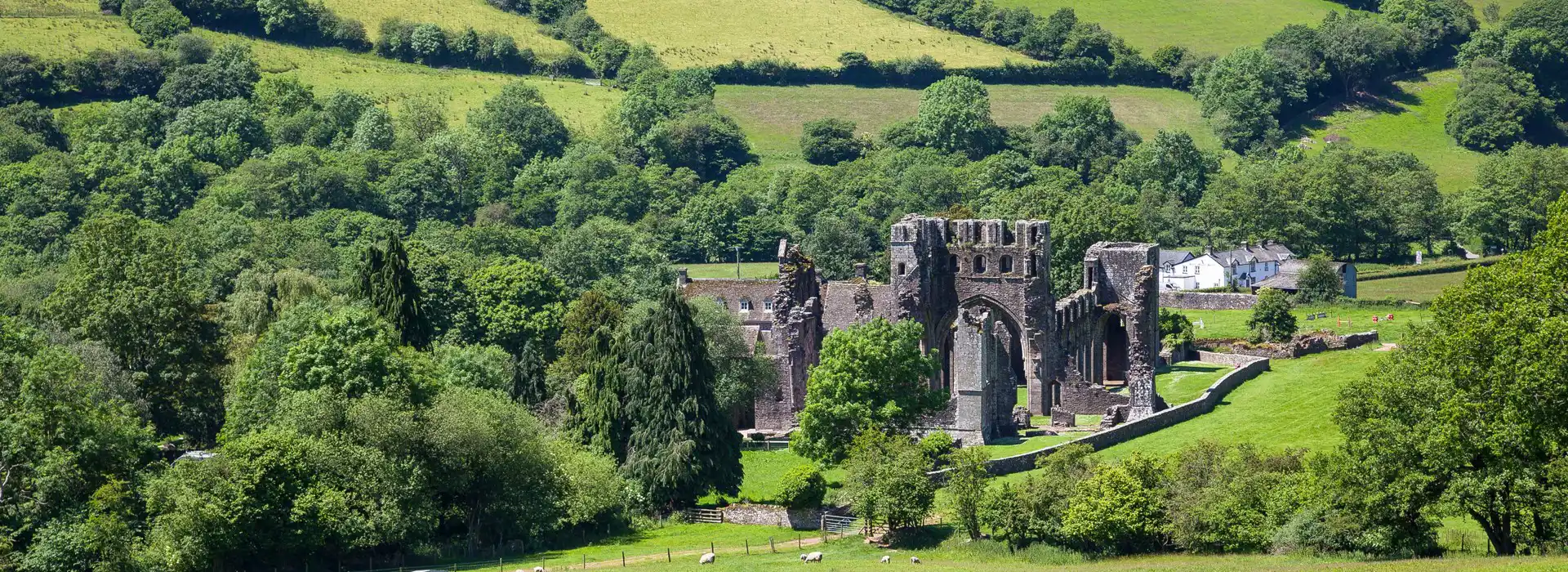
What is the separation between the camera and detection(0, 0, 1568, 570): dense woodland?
74688 millimetres

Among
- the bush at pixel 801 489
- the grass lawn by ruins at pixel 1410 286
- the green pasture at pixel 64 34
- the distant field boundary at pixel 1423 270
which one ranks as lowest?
the bush at pixel 801 489

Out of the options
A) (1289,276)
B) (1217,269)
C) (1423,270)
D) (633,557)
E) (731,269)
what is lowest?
(633,557)

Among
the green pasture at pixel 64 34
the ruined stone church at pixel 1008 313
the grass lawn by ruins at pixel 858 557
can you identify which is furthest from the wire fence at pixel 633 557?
the green pasture at pixel 64 34

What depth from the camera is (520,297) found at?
120188 millimetres

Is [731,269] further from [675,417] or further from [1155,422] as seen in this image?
[675,417]

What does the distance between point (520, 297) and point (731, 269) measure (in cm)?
4046

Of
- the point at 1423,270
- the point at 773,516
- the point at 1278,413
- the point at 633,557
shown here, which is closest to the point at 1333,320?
the point at 1423,270

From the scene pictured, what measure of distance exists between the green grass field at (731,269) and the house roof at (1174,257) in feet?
85.6

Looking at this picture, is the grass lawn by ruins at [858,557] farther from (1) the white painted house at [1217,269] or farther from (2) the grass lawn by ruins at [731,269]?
(2) the grass lawn by ruins at [731,269]

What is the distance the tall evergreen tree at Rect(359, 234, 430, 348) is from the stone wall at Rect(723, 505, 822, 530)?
24279mm

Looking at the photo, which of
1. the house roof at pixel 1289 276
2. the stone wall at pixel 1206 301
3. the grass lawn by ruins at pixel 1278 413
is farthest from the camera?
the house roof at pixel 1289 276

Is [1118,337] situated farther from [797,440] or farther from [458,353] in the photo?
[458,353]

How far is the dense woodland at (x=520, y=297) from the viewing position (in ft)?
245

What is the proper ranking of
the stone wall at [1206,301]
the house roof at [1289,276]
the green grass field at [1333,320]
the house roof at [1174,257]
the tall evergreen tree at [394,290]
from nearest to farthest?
the tall evergreen tree at [394,290] → the green grass field at [1333,320] → the stone wall at [1206,301] → the house roof at [1289,276] → the house roof at [1174,257]
